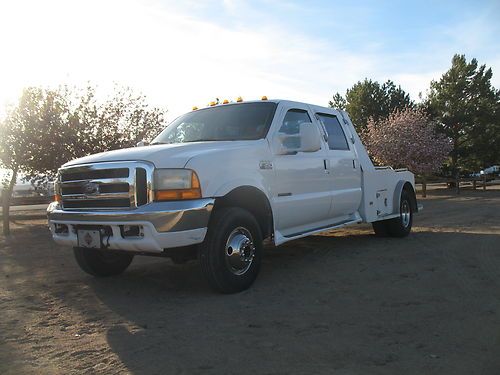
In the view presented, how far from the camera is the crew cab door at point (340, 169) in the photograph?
21.5 ft

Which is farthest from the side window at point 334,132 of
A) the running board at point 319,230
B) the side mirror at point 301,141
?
the side mirror at point 301,141

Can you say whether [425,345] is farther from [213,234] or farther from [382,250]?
[382,250]

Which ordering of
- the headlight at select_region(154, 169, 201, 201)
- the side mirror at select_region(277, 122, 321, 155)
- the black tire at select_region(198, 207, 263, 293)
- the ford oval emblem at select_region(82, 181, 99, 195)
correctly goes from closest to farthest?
1. the headlight at select_region(154, 169, 201, 201)
2. the black tire at select_region(198, 207, 263, 293)
3. the ford oval emblem at select_region(82, 181, 99, 195)
4. the side mirror at select_region(277, 122, 321, 155)

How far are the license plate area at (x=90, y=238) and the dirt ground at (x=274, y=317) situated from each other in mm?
573

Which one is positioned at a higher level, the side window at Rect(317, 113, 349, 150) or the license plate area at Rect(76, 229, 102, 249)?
the side window at Rect(317, 113, 349, 150)

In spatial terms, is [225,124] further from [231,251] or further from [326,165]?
[231,251]

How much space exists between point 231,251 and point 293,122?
2058 mm

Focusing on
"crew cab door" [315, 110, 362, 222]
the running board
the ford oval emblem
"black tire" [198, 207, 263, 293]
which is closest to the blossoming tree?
"crew cab door" [315, 110, 362, 222]

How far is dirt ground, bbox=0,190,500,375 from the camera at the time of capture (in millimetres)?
3180

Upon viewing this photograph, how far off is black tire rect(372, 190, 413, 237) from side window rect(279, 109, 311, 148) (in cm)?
271

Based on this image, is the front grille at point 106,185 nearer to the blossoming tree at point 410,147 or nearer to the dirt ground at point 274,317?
the dirt ground at point 274,317

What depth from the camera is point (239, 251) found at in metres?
4.82

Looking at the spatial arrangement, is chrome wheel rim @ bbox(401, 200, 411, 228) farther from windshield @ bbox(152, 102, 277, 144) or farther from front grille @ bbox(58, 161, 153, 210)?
front grille @ bbox(58, 161, 153, 210)

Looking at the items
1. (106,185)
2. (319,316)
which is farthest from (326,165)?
(106,185)
